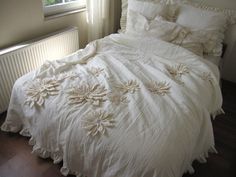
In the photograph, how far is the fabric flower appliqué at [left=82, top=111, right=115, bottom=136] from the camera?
3.93ft

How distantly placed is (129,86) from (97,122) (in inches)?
16.4

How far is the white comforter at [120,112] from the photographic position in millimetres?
1124

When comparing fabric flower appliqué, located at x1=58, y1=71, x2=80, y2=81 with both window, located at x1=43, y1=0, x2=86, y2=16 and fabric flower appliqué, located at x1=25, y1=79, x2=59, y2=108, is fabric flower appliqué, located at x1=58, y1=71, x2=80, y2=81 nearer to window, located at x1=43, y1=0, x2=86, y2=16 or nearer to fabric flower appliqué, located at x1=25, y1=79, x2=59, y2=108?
fabric flower appliqué, located at x1=25, y1=79, x2=59, y2=108

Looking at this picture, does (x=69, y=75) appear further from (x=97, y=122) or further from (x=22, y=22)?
(x=22, y=22)

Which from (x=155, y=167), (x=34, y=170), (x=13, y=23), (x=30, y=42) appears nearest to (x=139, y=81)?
(x=155, y=167)

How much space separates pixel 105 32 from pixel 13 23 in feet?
3.95

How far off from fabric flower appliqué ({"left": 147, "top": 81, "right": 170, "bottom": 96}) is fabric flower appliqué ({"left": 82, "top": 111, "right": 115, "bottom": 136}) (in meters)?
0.42

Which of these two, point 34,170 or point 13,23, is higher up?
point 13,23

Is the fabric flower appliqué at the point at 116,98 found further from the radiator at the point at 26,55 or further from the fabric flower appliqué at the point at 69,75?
the radiator at the point at 26,55

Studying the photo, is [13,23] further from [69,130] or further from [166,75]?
[166,75]

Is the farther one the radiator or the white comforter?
the radiator

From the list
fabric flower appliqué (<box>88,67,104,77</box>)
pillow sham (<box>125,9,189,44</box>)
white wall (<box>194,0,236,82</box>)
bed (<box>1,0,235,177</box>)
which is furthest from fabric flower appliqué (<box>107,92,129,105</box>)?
white wall (<box>194,0,236,82</box>)

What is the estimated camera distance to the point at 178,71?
174 centimetres

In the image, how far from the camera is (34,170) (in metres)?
1.54
